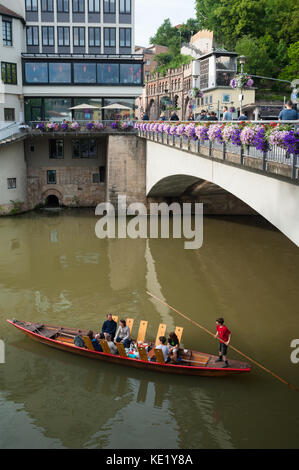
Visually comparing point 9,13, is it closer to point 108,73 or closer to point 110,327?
point 108,73

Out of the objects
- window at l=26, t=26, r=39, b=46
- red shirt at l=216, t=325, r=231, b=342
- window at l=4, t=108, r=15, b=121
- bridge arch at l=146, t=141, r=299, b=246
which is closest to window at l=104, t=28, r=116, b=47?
window at l=26, t=26, r=39, b=46

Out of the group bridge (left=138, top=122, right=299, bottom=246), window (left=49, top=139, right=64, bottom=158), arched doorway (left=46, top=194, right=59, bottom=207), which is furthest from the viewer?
arched doorway (left=46, top=194, right=59, bottom=207)

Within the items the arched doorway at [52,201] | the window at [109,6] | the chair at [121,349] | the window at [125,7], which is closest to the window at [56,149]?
the arched doorway at [52,201]

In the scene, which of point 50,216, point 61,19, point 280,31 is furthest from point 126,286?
point 280,31

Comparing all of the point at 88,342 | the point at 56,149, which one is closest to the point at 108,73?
the point at 56,149

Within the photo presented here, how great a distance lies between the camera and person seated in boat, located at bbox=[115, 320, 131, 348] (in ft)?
45.3

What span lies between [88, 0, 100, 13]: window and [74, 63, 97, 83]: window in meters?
5.63

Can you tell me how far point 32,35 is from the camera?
41531 millimetres

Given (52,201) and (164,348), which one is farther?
(52,201)

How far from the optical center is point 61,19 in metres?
41.8

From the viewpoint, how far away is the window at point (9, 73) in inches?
1474

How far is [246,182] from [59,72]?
28.0m

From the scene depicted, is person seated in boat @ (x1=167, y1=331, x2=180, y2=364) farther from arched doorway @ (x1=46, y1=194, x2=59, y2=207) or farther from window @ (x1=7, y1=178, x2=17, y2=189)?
arched doorway @ (x1=46, y1=194, x2=59, y2=207)
